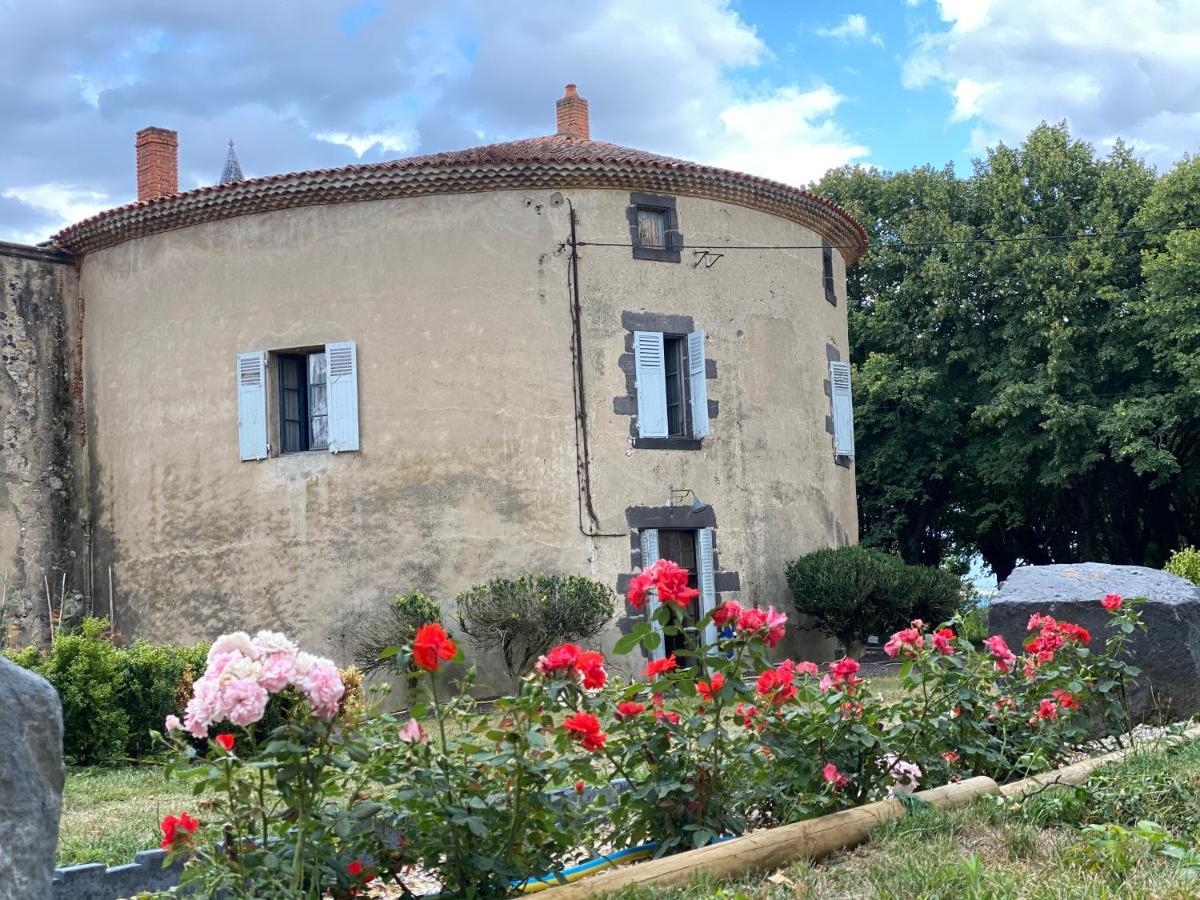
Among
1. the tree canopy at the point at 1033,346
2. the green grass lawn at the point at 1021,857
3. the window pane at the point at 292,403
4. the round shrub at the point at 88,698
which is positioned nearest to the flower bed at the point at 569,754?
the green grass lawn at the point at 1021,857

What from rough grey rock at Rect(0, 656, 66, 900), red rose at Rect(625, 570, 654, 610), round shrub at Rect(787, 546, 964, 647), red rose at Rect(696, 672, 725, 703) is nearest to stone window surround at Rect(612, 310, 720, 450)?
round shrub at Rect(787, 546, 964, 647)

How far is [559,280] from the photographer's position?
55.1 feet

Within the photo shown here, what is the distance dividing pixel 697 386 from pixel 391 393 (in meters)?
3.82

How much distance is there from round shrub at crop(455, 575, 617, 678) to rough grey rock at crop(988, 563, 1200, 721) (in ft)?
22.6

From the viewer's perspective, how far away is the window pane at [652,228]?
56.8 ft

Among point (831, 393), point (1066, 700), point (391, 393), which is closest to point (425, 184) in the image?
point (391, 393)

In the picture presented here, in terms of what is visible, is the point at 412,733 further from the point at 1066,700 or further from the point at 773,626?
the point at 1066,700

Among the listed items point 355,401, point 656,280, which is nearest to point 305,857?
point 355,401

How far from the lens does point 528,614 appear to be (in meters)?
15.4

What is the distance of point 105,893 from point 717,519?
1278cm

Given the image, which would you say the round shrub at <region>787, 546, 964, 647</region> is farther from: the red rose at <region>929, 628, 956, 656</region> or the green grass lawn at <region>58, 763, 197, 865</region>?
the red rose at <region>929, 628, 956, 656</region>

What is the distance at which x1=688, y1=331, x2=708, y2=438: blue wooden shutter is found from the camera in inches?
682

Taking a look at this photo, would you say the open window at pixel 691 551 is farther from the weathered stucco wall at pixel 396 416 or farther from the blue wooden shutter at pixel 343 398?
the blue wooden shutter at pixel 343 398

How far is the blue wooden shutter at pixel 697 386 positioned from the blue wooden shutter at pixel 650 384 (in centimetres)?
45
